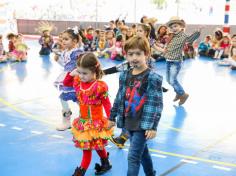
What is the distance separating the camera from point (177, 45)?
20.3ft

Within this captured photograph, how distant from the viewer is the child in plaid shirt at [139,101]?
295 cm

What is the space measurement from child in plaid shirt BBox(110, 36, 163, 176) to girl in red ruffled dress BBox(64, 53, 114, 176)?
480 millimetres

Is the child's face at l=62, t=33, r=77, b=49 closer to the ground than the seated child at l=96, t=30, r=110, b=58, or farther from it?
farther from it

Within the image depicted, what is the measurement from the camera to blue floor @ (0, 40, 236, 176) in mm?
3877

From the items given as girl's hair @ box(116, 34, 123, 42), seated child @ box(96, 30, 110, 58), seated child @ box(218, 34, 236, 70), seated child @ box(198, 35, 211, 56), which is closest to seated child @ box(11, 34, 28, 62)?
seated child @ box(96, 30, 110, 58)

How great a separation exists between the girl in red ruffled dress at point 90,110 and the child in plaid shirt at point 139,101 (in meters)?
0.48

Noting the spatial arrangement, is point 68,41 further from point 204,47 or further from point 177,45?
point 204,47

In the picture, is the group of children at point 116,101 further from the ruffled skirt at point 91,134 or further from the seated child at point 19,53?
the seated child at point 19,53

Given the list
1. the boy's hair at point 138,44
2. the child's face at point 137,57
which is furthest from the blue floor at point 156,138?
the boy's hair at point 138,44

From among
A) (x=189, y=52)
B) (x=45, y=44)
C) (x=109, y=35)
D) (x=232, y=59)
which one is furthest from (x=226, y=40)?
(x=45, y=44)

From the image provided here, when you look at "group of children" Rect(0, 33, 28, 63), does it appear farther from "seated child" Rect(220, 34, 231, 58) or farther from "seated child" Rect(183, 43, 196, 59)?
"seated child" Rect(220, 34, 231, 58)

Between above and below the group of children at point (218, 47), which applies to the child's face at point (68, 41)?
above

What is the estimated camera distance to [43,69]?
10.2 meters

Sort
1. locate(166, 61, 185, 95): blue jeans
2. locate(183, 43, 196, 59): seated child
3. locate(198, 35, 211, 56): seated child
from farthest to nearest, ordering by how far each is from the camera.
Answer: locate(198, 35, 211, 56): seated child, locate(183, 43, 196, 59): seated child, locate(166, 61, 185, 95): blue jeans
